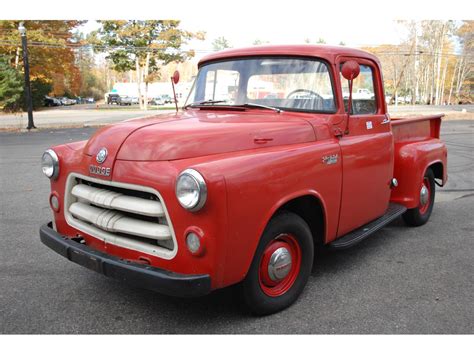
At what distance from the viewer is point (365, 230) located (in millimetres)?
3846

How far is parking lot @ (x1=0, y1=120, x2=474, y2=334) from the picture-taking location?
9.48 ft

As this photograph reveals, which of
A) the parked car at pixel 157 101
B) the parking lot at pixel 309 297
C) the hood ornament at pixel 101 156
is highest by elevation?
the parked car at pixel 157 101

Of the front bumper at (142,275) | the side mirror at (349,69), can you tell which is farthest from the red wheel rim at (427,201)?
the front bumper at (142,275)

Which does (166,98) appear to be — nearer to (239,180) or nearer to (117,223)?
(117,223)

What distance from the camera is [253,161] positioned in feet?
9.02

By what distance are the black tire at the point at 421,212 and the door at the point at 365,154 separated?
90 cm

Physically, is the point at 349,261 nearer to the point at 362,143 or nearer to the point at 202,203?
the point at 362,143

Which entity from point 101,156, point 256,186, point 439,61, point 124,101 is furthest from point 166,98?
point 256,186

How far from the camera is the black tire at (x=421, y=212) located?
198 inches

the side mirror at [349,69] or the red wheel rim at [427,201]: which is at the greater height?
the side mirror at [349,69]

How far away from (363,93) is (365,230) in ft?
4.23

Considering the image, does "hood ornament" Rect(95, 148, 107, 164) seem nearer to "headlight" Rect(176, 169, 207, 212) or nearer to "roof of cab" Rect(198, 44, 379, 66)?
"headlight" Rect(176, 169, 207, 212)

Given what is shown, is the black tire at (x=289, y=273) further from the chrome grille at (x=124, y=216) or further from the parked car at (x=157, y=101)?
the parked car at (x=157, y=101)

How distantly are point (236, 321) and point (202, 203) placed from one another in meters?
1.02
